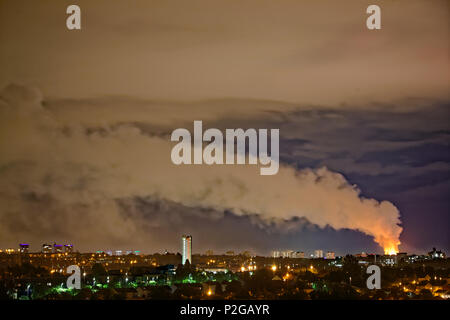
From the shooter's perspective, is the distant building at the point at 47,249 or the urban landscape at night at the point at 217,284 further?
the distant building at the point at 47,249

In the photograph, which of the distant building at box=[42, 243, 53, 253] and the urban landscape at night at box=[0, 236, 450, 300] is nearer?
the urban landscape at night at box=[0, 236, 450, 300]

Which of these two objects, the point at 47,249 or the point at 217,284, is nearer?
the point at 217,284

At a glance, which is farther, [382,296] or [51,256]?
[51,256]
